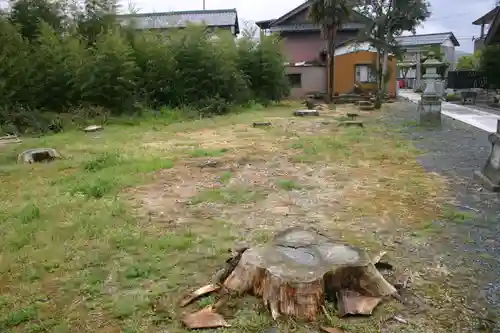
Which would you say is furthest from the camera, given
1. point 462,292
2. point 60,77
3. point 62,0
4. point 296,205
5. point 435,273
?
point 62,0

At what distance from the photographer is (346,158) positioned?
671 cm

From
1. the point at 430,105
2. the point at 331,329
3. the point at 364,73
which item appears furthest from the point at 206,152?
the point at 364,73

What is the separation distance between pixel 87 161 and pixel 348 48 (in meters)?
17.1

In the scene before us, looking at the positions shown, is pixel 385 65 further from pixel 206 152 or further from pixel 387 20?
pixel 206 152

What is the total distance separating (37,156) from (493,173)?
635cm

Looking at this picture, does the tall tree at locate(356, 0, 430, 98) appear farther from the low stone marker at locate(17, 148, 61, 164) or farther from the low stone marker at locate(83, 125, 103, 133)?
the low stone marker at locate(17, 148, 61, 164)

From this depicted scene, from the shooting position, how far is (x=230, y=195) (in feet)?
15.7

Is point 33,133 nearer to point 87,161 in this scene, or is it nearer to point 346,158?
point 87,161

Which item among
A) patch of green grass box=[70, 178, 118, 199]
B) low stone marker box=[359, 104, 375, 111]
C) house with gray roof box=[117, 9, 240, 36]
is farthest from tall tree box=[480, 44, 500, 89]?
patch of green grass box=[70, 178, 118, 199]

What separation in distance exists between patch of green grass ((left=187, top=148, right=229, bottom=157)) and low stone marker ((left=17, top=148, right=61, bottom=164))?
83.1 inches

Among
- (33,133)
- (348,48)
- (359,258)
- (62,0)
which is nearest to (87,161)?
(33,133)

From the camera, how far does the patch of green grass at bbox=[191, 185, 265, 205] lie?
4590 millimetres

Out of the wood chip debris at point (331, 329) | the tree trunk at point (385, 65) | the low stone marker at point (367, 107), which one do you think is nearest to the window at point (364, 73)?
the tree trunk at point (385, 65)

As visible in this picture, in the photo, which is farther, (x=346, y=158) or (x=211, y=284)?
(x=346, y=158)
